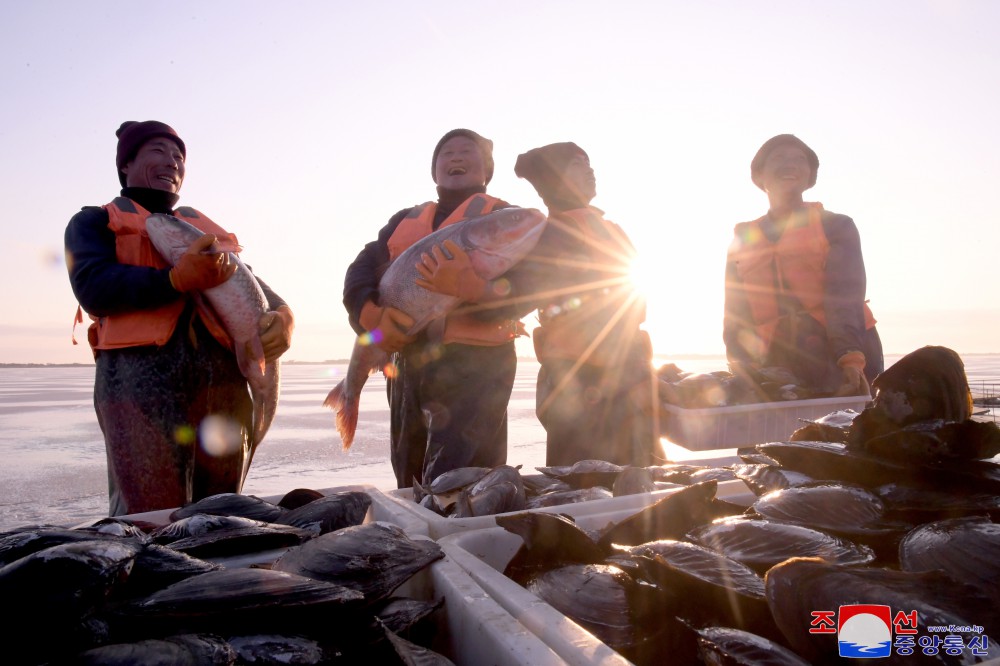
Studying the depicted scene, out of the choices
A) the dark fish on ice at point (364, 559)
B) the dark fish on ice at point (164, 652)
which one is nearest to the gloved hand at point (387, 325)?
the dark fish on ice at point (364, 559)

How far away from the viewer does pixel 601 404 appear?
474 centimetres

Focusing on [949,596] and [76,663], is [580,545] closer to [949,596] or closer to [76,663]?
[949,596]

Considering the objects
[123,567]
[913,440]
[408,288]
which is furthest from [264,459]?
[913,440]

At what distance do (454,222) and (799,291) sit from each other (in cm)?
360

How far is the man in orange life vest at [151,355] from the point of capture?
11.2 ft

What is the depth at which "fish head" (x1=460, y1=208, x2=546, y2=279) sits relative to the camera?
3.98 meters

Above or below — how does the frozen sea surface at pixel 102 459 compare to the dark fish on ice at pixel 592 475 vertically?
below

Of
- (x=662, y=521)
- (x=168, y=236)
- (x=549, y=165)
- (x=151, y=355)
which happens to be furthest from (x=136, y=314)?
(x=662, y=521)

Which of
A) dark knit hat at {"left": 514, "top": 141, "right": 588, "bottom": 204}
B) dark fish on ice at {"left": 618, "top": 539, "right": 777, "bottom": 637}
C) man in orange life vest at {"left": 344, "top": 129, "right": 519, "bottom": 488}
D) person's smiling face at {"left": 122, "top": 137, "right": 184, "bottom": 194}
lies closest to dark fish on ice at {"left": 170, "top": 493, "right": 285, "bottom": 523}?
dark fish on ice at {"left": 618, "top": 539, "right": 777, "bottom": 637}

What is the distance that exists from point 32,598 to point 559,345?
4008 millimetres

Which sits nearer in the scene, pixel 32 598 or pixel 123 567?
pixel 32 598

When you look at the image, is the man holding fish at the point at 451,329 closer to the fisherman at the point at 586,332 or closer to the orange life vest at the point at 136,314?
the fisherman at the point at 586,332

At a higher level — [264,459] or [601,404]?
[601,404]

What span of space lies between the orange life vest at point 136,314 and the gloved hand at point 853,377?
494 centimetres
